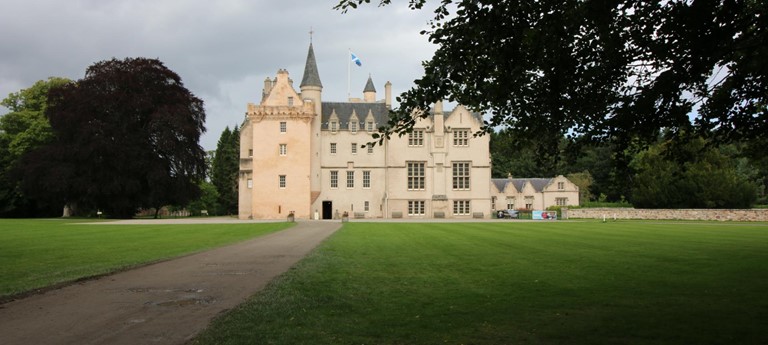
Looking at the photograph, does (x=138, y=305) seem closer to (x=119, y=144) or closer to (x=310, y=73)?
(x=119, y=144)

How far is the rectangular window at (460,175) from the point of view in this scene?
208ft

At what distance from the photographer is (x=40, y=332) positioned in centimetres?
761

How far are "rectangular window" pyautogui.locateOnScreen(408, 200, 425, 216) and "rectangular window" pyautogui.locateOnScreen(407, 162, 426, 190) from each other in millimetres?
1537

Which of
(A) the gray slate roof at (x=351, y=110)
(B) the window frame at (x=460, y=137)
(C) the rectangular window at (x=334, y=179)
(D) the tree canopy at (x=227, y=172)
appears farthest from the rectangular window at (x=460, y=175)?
(D) the tree canopy at (x=227, y=172)

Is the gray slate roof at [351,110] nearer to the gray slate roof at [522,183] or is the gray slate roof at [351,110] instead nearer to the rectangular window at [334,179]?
the rectangular window at [334,179]

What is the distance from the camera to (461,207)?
63.6 meters

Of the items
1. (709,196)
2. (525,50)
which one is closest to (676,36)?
(525,50)

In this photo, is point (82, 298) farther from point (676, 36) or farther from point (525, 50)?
point (676, 36)

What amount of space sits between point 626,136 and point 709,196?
5708 centimetres

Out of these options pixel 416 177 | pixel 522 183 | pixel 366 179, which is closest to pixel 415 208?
pixel 416 177

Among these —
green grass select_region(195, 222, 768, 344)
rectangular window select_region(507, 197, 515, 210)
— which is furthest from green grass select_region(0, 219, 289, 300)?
rectangular window select_region(507, 197, 515, 210)

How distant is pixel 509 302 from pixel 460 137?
55.1 metres

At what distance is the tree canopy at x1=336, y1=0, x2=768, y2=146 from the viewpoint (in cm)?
794

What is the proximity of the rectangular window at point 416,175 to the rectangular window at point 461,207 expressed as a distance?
413 centimetres
